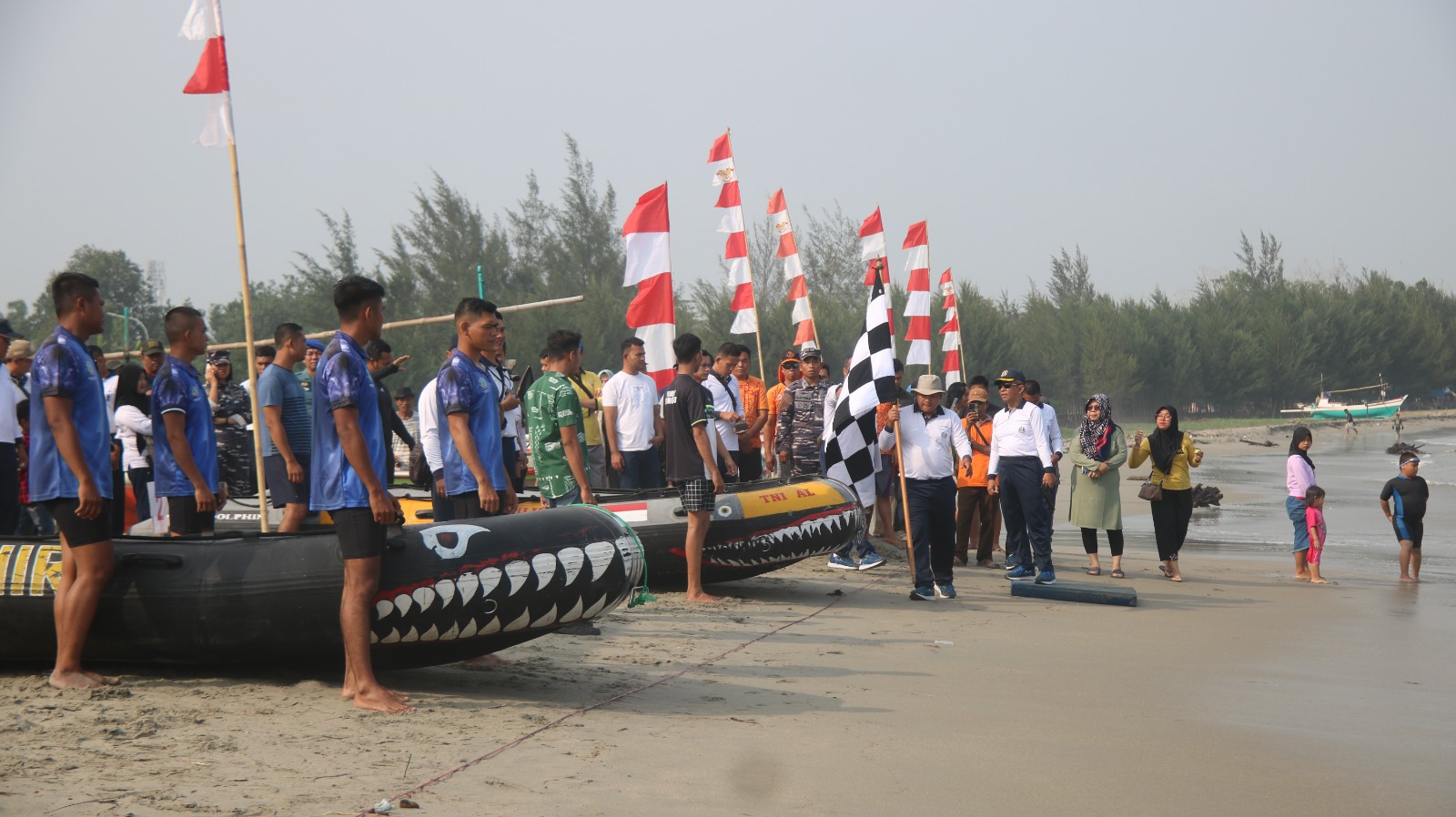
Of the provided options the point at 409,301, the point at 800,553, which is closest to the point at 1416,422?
the point at 409,301

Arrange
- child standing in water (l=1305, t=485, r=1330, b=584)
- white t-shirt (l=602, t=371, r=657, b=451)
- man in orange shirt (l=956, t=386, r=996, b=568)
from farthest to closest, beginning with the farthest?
man in orange shirt (l=956, t=386, r=996, b=568) < child standing in water (l=1305, t=485, r=1330, b=584) < white t-shirt (l=602, t=371, r=657, b=451)

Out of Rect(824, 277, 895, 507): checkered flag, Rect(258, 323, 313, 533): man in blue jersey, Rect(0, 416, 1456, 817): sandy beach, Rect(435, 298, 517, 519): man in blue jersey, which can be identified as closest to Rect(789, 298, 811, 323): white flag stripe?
Rect(824, 277, 895, 507): checkered flag

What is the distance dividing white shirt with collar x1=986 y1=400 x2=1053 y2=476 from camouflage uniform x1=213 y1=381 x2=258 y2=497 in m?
6.23

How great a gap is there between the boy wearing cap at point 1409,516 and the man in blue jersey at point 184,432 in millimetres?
10804

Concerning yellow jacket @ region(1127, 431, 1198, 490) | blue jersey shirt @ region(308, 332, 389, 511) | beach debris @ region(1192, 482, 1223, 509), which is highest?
blue jersey shirt @ region(308, 332, 389, 511)

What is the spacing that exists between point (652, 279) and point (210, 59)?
390 cm

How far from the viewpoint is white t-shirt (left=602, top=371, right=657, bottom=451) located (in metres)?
8.79

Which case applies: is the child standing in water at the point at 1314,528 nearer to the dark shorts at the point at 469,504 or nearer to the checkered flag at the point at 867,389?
the checkered flag at the point at 867,389

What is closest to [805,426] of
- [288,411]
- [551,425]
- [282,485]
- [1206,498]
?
[551,425]

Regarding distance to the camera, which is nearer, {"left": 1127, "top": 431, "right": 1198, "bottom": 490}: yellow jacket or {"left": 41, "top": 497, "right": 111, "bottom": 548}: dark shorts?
{"left": 41, "top": 497, "right": 111, "bottom": 548}: dark shorts

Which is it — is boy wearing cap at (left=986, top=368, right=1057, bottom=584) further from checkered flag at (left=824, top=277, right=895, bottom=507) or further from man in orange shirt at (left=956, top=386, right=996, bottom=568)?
checkered flag at (left=824, top=277, right=895, bottom=507)

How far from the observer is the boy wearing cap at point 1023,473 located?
10.4m

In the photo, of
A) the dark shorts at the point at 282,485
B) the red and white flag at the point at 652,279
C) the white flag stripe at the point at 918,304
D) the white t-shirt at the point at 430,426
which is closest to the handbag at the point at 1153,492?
the white flag stripe at the point at 918,304

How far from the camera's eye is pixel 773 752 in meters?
4.72
